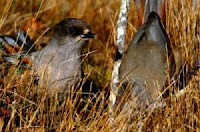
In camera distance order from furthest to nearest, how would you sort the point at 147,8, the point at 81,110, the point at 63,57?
the point at 147,8 → the point at 63,57 → the point at 81,110

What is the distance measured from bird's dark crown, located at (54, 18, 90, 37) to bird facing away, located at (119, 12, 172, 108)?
389mm

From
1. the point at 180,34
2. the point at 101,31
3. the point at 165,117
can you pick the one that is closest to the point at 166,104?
the point at 165,117

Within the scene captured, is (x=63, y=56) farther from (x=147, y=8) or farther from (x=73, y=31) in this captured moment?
(x=147, y=8)

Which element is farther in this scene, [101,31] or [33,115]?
[101,31]

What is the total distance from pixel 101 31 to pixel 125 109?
2751 millimetres

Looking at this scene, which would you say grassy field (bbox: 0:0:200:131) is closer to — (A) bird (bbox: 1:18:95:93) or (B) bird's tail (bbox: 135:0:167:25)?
(A) bird (bbox: 1:18:95:93)

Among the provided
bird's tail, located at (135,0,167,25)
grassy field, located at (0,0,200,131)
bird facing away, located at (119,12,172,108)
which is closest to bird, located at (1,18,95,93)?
grassy field, located at (0,0,200,131)

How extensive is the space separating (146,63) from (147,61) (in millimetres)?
17

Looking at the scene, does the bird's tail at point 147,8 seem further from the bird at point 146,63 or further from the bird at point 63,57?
the bird at point 63,57

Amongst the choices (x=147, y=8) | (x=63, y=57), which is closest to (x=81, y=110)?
(x=63, y=57)

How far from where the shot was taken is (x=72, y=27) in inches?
183

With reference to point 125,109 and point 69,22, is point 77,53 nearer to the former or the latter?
point 69,22

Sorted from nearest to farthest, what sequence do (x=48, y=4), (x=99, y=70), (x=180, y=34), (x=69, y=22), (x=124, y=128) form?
(x=124, y=128) → (x=69, y=22) → (x=180, y=34) → (x=99, y=70) → (x=48, y=4)

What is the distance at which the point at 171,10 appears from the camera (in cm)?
537
